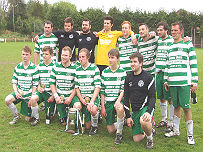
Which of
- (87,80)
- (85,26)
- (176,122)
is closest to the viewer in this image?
(176,122)

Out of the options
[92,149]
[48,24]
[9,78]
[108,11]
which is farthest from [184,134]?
[108,11]

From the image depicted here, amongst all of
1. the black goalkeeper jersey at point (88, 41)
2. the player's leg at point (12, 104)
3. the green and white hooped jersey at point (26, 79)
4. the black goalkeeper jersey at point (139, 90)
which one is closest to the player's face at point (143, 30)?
the black goalkeeper jersey at point (139, 90)

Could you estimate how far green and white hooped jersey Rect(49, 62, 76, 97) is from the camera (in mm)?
5465

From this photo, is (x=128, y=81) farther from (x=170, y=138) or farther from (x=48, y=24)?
(x=48, y=24)

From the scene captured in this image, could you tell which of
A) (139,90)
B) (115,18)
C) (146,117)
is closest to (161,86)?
(139,90)

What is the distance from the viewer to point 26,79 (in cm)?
571

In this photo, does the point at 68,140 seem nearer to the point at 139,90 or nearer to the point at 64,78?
the point at 64,78

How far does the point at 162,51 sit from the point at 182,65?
0.79 m

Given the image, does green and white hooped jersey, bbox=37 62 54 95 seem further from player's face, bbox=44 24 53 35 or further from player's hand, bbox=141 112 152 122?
player's hand, bbox=141 112 152 122

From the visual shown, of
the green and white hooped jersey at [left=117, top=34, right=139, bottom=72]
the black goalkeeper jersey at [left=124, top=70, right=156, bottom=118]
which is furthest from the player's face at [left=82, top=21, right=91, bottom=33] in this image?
the black goalkeeper jersey at [left=124, top=70, right=156, bottom=118]

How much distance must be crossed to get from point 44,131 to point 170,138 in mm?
2693

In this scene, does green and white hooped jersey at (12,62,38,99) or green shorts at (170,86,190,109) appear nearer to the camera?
green shorts at (170,86,190,109)

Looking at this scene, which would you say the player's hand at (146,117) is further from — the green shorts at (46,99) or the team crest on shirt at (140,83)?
the green shorts at (46,99)

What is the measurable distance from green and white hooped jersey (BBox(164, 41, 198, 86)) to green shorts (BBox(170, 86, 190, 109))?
0.09 metres
